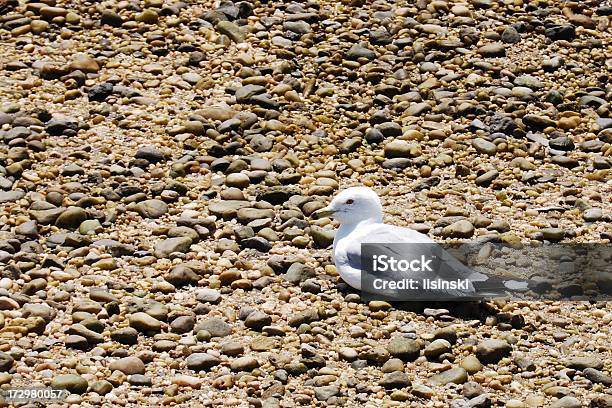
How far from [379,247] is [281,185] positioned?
5.46ft

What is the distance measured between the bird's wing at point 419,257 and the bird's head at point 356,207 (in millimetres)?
165

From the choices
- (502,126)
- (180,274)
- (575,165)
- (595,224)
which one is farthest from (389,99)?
(180,274)

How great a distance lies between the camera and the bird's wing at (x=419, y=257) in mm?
8109

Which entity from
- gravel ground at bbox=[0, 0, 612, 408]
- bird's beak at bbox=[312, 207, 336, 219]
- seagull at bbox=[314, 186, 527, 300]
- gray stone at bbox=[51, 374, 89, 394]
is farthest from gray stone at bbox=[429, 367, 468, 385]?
gray stone at bbox=[51, 374, 89, 394]

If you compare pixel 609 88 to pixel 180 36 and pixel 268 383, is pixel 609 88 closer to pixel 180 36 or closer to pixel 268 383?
pixel 180 36

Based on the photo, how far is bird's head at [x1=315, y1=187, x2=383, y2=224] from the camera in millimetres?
8617

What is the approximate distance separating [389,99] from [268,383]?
4188 millimetres

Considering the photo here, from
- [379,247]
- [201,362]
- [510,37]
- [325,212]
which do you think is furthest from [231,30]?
[201,362]

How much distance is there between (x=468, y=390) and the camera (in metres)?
7.28

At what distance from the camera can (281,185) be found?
9766mm

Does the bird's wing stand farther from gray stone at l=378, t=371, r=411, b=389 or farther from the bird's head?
gray stone at l=378, t=371, r=411, b=389

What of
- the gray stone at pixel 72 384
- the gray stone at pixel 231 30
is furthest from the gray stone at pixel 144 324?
the gray stone at pixel 231 30

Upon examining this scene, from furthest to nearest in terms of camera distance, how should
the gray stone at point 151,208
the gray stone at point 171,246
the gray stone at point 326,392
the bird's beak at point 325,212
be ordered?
the gray stone at point 151,208 → the gray stone at point 171,246 → the bird's beak at point 325,212 → the gray stone at point 326,392

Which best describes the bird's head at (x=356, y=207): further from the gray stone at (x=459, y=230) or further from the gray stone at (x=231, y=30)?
the gray stone at (x=231, y=30)
